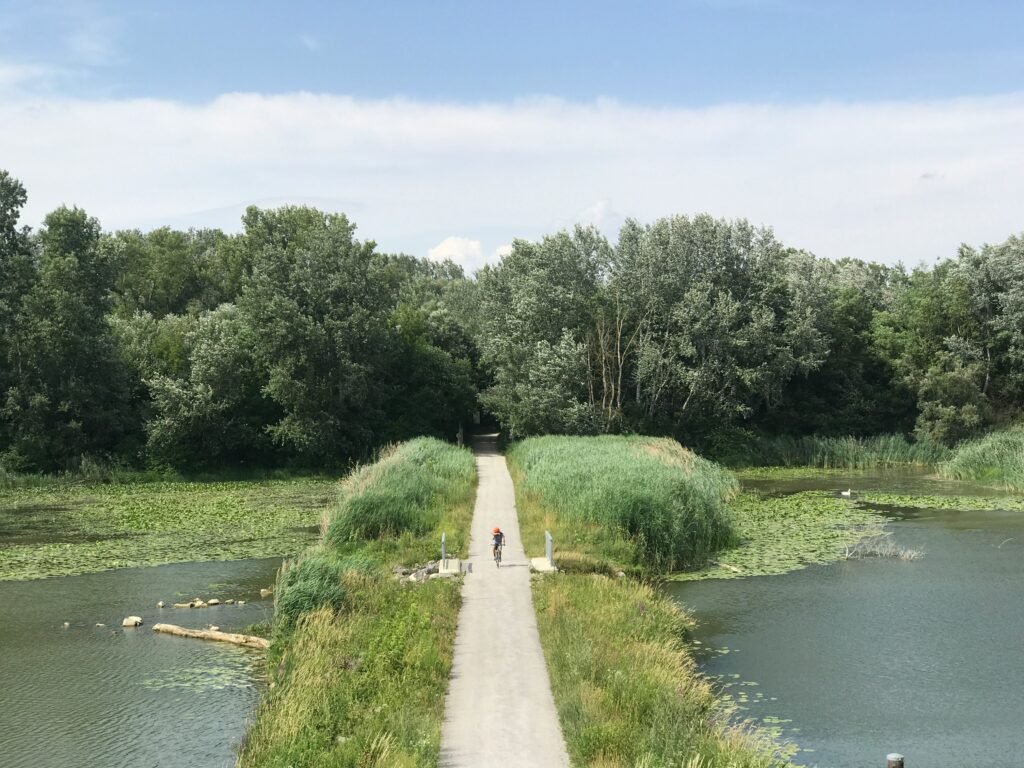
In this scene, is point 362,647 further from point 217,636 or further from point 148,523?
point 148,523

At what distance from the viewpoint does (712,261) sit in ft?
202

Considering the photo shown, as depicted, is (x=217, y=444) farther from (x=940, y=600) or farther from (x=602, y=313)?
(x=940, y=600)

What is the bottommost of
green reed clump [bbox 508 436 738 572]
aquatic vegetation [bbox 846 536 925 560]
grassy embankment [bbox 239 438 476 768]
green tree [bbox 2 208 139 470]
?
aquatic vegetation [bbox 846 536 925 560]

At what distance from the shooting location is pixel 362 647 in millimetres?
17672

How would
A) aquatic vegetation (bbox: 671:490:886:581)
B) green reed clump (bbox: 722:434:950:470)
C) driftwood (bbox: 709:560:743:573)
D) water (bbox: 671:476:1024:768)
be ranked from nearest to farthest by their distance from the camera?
water (bbox: 671:476:1024:768), driftwood (bbox: 709:560:743:573), aquatic vegetation (bbox: 671:490:886:581), green reed clump (bbox: 722:434:950:470)

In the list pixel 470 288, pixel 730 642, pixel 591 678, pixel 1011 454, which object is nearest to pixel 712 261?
pixel 1011 454

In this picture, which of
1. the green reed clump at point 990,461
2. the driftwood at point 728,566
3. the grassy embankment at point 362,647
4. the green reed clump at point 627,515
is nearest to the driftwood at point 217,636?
the grassy embankment at point 362,647

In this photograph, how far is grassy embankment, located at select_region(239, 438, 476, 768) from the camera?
13.0 meters

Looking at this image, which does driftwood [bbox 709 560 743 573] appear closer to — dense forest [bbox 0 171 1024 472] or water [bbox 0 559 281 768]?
water [bbox 0 559 281 768]

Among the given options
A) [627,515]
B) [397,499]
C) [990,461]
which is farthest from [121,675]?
[990,461]

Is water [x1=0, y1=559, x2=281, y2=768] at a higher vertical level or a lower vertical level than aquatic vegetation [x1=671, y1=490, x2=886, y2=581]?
lower

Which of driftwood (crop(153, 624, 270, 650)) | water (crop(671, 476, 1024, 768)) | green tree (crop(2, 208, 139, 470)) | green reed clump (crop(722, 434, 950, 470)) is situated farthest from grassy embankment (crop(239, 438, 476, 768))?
green reed clump (crop(722, 434, 950, 470))

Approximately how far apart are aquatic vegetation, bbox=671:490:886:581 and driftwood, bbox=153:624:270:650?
11.6m

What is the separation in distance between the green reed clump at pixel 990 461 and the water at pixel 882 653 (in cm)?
1965
